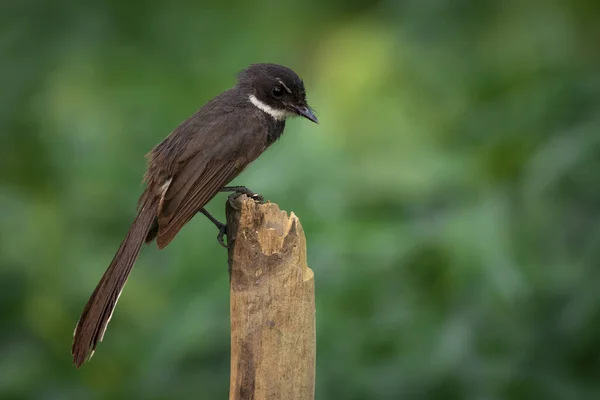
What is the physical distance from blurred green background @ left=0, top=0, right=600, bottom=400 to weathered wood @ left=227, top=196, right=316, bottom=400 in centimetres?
146

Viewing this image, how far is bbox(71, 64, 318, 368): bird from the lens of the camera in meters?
4.30

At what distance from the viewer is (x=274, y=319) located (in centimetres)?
382

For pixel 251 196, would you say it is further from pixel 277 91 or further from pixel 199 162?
pixel 277 91

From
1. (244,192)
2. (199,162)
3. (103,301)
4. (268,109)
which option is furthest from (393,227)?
(103,301)

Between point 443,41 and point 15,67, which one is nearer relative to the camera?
point 443,41

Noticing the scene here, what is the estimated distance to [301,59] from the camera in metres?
8.59

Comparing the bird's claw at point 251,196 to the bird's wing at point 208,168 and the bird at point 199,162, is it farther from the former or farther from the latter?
the bird's wing at point 208,168

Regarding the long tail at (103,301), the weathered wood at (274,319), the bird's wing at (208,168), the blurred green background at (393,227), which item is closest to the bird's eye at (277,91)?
the bird's wing at (208,168)

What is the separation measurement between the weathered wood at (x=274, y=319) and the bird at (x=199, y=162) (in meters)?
0.62

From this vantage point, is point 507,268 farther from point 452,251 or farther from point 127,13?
point 127,13

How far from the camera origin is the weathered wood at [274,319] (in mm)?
3793

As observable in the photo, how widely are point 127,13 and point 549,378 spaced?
5.26 metres

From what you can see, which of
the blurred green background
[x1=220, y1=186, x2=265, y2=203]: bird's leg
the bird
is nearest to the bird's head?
the bird

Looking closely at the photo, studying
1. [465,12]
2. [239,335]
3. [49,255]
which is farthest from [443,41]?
[239,335]
